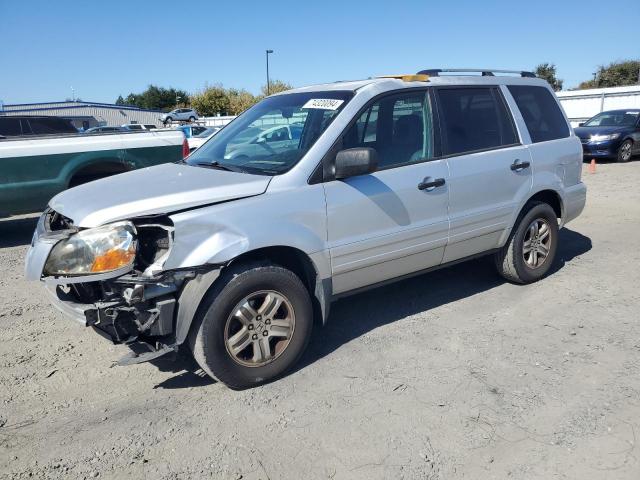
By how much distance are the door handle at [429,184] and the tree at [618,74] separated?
231 ft

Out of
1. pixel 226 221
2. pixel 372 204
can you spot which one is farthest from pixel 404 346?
pixel 226 221

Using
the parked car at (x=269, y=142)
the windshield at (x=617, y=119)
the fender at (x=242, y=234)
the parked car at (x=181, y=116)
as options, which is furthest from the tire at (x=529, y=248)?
the parked car at (x=181, y=116)

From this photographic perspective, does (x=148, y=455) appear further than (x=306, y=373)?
No

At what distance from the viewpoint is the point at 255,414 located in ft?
10.6

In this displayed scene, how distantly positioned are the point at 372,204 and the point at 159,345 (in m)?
1.73

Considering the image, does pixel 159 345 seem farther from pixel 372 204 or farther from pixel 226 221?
pixel 372 204

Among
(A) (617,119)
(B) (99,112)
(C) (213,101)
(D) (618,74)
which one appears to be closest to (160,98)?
(C) (213,101)

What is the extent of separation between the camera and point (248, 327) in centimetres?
344

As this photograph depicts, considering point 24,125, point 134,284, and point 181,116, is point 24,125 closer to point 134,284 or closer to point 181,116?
point 134,284

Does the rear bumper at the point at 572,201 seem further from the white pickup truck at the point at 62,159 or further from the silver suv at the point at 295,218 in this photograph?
the white pickup truck at the point at 62,159

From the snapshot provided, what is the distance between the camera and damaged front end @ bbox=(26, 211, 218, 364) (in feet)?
10.2

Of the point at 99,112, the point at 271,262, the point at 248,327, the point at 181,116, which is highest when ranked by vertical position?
the point at 99,112

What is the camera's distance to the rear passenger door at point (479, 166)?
444 centimetres

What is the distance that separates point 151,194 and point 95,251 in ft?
1.61
